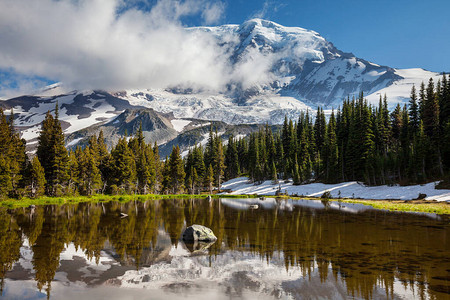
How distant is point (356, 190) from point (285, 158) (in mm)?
43318

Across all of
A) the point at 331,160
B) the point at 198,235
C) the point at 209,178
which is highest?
the point at 331,160

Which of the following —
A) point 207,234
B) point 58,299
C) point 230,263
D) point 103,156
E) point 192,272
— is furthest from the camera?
point 103,156

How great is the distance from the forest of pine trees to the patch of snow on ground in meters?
4.10

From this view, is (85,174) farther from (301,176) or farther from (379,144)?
(379,144)

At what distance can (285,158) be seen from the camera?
106 m

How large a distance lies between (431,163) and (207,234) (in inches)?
2274

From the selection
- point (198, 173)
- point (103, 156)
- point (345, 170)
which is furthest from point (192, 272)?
point (198, 173)

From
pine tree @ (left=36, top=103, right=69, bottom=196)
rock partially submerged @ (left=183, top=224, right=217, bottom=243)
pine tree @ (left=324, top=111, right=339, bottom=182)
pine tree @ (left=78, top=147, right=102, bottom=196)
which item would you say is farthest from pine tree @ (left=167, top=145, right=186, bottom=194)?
rock partially submerged @ (left=183, top=224, right=217, bottom=243)

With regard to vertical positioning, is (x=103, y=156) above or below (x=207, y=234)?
above

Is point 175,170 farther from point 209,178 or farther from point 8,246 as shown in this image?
point 8,246

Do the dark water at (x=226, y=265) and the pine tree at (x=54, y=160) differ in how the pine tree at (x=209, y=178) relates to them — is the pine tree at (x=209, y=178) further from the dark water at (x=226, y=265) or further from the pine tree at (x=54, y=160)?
the dark water at (x=226, y=265)

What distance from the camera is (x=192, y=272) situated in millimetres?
11258

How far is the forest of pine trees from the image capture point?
5275 cm

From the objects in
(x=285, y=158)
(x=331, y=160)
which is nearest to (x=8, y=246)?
(x=331, y=160)
